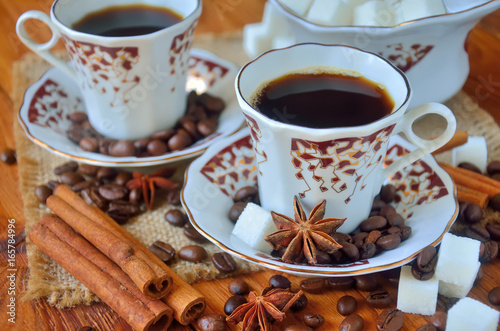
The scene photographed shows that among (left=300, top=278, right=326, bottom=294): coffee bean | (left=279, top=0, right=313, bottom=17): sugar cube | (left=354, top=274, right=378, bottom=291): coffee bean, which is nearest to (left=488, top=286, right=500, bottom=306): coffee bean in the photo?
(left=354, top=274, right=378, bottom=291): coffee bean

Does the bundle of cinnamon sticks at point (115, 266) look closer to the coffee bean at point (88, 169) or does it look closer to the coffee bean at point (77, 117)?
the coffee bean at point (88, 169)

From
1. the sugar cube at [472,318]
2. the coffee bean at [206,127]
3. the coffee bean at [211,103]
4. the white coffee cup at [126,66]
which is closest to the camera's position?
the sugar cube at [472,318]

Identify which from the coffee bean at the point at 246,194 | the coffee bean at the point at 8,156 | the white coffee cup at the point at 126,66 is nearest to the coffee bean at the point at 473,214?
the coffee bean at the point at 246,194

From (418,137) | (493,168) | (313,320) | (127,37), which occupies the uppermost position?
(127,37)

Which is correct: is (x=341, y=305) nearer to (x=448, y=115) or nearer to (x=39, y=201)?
(x=448, y=115)

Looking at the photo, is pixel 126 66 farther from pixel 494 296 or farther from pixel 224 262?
pixel 494 296

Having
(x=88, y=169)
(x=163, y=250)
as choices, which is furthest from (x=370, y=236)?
(x=88, y=169)
